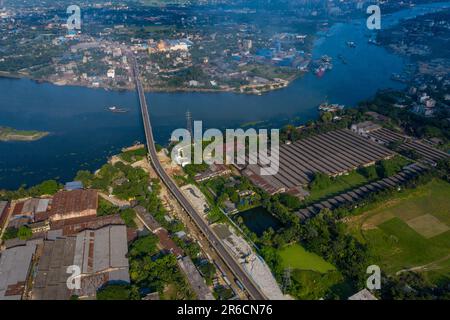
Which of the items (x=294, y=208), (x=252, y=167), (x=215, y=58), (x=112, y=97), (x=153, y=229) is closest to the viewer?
(x=153, y=229)

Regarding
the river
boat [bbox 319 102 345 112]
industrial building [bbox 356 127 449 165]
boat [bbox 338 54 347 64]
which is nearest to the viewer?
industrial building [bbox 356 127 449 165]

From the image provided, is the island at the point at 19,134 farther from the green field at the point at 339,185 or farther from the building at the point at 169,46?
the building at the point at 169,46

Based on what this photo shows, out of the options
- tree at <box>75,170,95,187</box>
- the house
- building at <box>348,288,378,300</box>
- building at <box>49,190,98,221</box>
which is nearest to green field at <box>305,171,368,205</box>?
the house

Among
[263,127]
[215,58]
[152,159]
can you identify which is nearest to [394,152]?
[263,127]

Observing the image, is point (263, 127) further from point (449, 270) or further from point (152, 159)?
point (449, 270)

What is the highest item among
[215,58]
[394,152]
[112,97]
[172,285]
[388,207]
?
[215,58]

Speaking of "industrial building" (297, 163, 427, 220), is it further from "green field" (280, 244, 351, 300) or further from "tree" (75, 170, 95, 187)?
"tree" (75, 170, 95, 187)

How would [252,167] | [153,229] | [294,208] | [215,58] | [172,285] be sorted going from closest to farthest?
1. [172,285]
2. [153,229]
3. [294,208]
4. [252,167]
5. [215,58]
